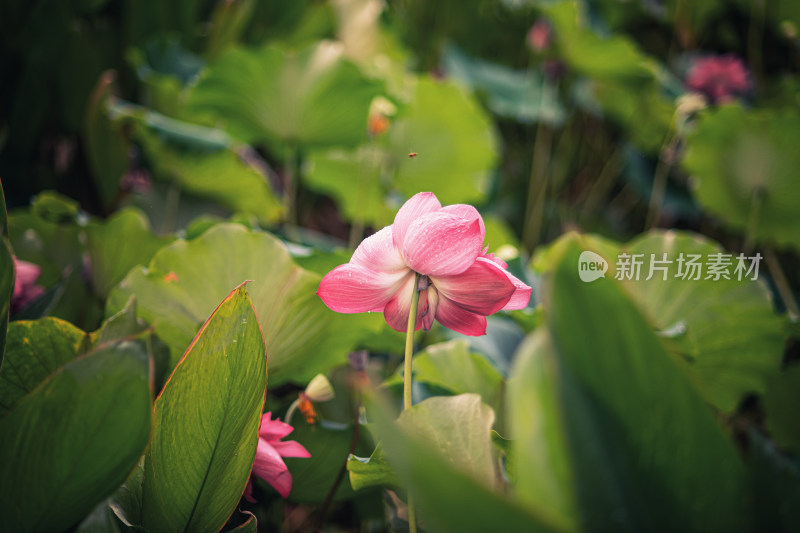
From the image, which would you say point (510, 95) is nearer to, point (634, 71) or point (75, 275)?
point (634, 71)

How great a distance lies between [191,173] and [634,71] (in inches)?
28.3

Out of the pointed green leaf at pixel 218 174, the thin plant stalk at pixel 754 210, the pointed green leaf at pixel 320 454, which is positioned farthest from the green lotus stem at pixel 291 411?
the thin plant stalk at pixel 754 210

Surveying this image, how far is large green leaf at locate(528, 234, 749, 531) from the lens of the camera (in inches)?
5.8

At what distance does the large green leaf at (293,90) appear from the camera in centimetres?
63

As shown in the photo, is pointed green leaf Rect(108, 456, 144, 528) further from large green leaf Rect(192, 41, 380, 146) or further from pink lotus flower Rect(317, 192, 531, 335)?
large green leaf Rect(192, 41, 380, 146)

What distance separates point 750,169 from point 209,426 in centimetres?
74

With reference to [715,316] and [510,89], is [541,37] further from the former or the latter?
[715,316]

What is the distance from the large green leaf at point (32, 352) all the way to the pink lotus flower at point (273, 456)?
0.35ft

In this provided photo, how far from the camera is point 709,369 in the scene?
52 cm

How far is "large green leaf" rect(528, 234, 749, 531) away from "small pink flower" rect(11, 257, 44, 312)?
38 centimetres

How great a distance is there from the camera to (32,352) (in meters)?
0.28

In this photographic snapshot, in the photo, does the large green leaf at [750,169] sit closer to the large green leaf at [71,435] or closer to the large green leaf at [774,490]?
the large green leaf at [774,490]
